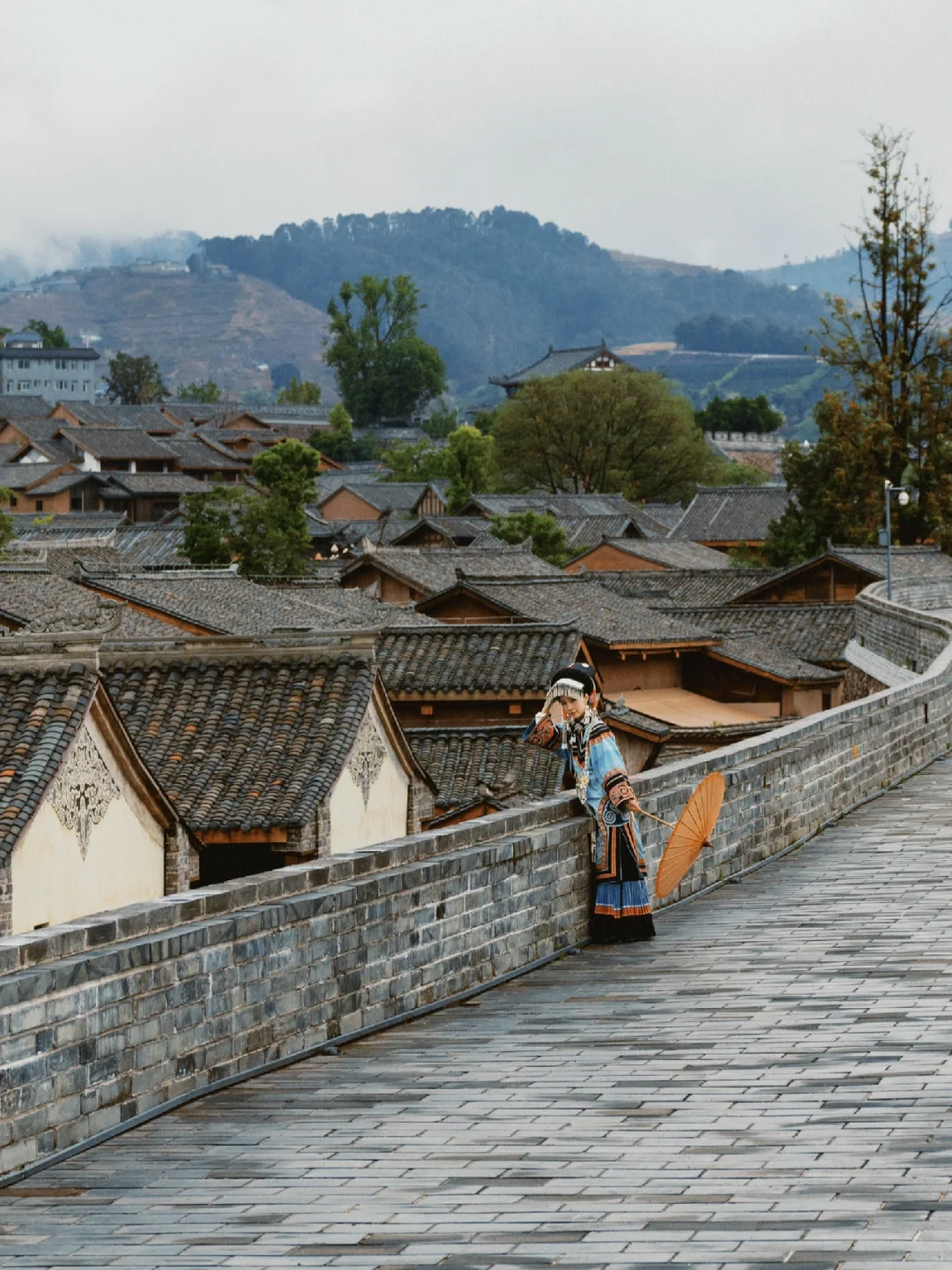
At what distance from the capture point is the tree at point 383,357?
16538cm

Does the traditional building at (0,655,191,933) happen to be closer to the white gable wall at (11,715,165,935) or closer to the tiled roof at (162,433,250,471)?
the white gable wall at (11,715,165,935)

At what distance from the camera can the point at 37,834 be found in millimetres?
18609

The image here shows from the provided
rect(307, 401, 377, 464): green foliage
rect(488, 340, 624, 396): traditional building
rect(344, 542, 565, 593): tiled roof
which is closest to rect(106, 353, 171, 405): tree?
rect(307, 401, 377, 464): green foliage

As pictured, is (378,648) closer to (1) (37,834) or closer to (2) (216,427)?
(1) (37,834)

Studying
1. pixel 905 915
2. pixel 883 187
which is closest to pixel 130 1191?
pixel 905 915

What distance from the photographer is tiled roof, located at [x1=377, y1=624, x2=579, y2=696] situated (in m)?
36.7

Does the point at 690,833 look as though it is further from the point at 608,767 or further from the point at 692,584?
the point at 692,584

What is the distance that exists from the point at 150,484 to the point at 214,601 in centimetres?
7240

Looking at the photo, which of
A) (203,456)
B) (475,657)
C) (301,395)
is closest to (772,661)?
(475,657)

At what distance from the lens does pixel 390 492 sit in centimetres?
11212

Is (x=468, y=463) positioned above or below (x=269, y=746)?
above

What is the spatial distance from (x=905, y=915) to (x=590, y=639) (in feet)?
100

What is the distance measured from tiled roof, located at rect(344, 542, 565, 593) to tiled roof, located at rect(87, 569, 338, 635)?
13.2 metres

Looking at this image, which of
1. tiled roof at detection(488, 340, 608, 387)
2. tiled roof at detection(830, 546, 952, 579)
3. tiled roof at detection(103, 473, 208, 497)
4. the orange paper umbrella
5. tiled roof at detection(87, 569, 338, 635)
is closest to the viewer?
the orange paper umbrella
